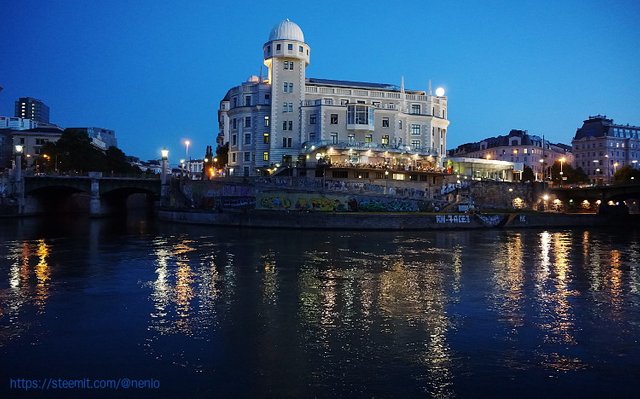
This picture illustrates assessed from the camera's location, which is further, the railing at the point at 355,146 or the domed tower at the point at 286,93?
the domed tower at the point at 286,93

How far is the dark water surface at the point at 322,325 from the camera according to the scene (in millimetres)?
14719

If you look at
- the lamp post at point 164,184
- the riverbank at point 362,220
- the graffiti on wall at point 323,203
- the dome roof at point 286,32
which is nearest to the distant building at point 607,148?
the riverbank at point 362,220

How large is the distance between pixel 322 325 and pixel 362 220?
2031 inches

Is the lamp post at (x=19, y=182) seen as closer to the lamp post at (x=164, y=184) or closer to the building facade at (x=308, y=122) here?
the lamp post at (x=164, y=184)

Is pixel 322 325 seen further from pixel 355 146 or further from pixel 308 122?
pixel 308 122

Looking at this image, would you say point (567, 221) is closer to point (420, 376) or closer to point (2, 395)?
point (420, 376)

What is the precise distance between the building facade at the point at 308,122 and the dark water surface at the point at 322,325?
52.8 meters

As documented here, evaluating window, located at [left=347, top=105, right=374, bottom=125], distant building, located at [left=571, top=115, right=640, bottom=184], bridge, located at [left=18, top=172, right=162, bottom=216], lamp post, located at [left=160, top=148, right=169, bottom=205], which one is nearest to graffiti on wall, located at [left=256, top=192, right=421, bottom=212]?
window, located at [left=347, top=105, right=374, bottom=125]

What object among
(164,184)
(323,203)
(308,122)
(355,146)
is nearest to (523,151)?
(355,146)

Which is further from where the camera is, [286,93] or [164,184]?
[164,184]

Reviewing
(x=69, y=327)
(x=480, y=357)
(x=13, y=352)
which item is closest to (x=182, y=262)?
(x=69, y=327)

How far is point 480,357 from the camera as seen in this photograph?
55.0 ft

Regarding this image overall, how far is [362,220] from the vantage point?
71.6 m

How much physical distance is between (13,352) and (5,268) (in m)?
21.6
